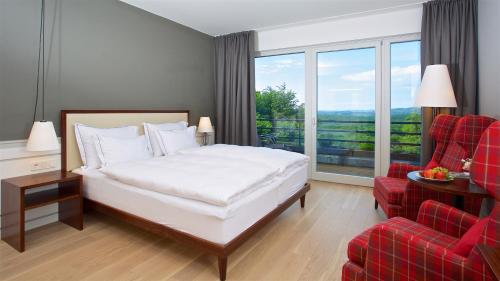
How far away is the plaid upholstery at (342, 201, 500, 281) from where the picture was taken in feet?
3.65

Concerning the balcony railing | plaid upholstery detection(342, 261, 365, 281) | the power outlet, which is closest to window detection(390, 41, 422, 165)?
the balcony railing

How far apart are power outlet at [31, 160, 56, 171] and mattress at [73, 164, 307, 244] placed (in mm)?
238

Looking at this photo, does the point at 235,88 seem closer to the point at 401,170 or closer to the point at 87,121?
the point at 87,121

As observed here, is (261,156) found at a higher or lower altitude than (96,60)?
lower

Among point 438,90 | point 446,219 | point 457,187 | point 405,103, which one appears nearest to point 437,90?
point 438,90

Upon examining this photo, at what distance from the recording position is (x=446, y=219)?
5.40 ft

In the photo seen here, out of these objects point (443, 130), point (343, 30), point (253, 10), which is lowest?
point (443, 130)

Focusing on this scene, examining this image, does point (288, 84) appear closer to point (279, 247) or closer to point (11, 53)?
point (279, 247)

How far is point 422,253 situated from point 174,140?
3.11 metres

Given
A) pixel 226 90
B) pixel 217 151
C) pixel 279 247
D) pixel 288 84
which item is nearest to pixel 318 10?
pixel 288 84

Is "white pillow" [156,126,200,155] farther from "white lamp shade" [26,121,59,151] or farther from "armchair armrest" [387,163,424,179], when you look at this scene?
"armchair armrest" [387,163,424,179]

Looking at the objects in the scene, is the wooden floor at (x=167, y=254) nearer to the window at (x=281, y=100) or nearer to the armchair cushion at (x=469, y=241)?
the armchair cushion at (x=469, y=241)

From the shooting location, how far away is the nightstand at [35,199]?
2373 millimetres

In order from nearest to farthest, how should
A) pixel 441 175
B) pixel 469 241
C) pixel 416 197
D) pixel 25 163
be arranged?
pixel 469 241, pixel 441 175, pixel 416 197, pixel 25 163
